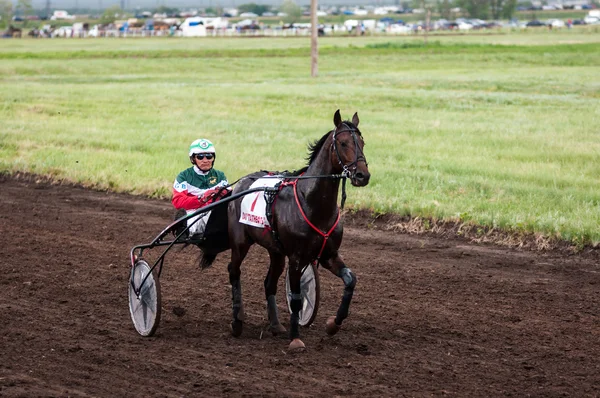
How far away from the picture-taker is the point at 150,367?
6.75m

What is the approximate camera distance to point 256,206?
7469 mm

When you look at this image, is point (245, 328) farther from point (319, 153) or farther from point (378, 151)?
point (378, 151)

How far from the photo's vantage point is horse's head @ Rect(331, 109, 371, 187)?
6402mm

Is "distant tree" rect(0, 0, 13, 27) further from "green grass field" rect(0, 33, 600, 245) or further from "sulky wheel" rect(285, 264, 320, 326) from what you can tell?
"sulky wheel" rect(285, 264, 320, 326)

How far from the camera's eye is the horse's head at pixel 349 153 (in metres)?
6.40

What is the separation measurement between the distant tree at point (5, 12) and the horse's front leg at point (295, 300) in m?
110

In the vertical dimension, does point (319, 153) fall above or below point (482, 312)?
above

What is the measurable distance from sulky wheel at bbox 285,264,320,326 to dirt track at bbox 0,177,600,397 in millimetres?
139

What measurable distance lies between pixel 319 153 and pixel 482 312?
2.46 metres

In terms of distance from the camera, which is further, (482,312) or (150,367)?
(482,312)

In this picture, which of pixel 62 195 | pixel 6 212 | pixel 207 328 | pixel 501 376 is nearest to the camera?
pixel 501 376

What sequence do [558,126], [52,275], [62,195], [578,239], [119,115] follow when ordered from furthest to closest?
[119,115] < [558,126] < [62,195] < [578,239] < [52,275]

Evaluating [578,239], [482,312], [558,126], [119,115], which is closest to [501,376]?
[482,312]

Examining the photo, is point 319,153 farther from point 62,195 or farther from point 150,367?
point 62,195
